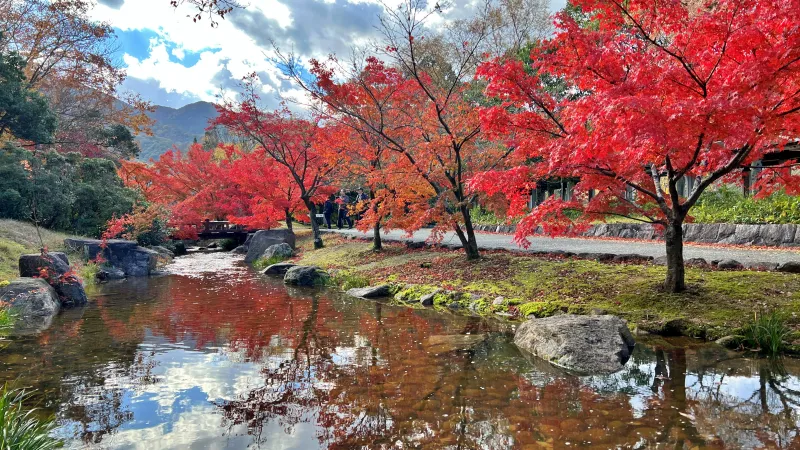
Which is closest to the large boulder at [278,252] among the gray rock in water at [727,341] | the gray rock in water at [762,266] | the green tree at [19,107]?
the green tree at [19,107]

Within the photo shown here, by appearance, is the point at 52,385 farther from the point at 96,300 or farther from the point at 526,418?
the point at 96,300

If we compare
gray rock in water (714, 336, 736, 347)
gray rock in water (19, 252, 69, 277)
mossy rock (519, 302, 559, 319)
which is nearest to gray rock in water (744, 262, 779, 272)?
gray rock in water (714, 336, 736, 347)

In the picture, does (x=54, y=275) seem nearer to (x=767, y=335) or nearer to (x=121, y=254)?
(x=121, y=254)

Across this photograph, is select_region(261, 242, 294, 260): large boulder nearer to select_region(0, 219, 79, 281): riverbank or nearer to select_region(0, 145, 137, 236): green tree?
select_region(0, 145, 137, 236): green tree

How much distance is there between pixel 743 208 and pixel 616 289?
317 inches

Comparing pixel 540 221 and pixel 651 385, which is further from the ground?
pixel 540 221

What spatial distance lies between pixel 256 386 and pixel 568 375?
129 inches

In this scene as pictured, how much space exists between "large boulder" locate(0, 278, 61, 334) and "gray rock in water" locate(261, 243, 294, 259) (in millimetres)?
8990

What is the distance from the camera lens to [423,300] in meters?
9.25

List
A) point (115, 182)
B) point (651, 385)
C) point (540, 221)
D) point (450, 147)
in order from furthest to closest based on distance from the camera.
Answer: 1. point (115, 182)
2. point (450, 147)
3. point (540, 221)
4. point (651, 385)

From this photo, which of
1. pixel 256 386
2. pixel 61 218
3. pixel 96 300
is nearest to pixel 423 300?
pixel 256 386

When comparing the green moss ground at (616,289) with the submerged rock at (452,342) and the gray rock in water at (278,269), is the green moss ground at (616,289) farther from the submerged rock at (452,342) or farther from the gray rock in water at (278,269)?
the gray rock in water at (278,269)

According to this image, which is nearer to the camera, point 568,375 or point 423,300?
point 568,375

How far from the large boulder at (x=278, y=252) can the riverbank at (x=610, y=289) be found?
5.88 m
